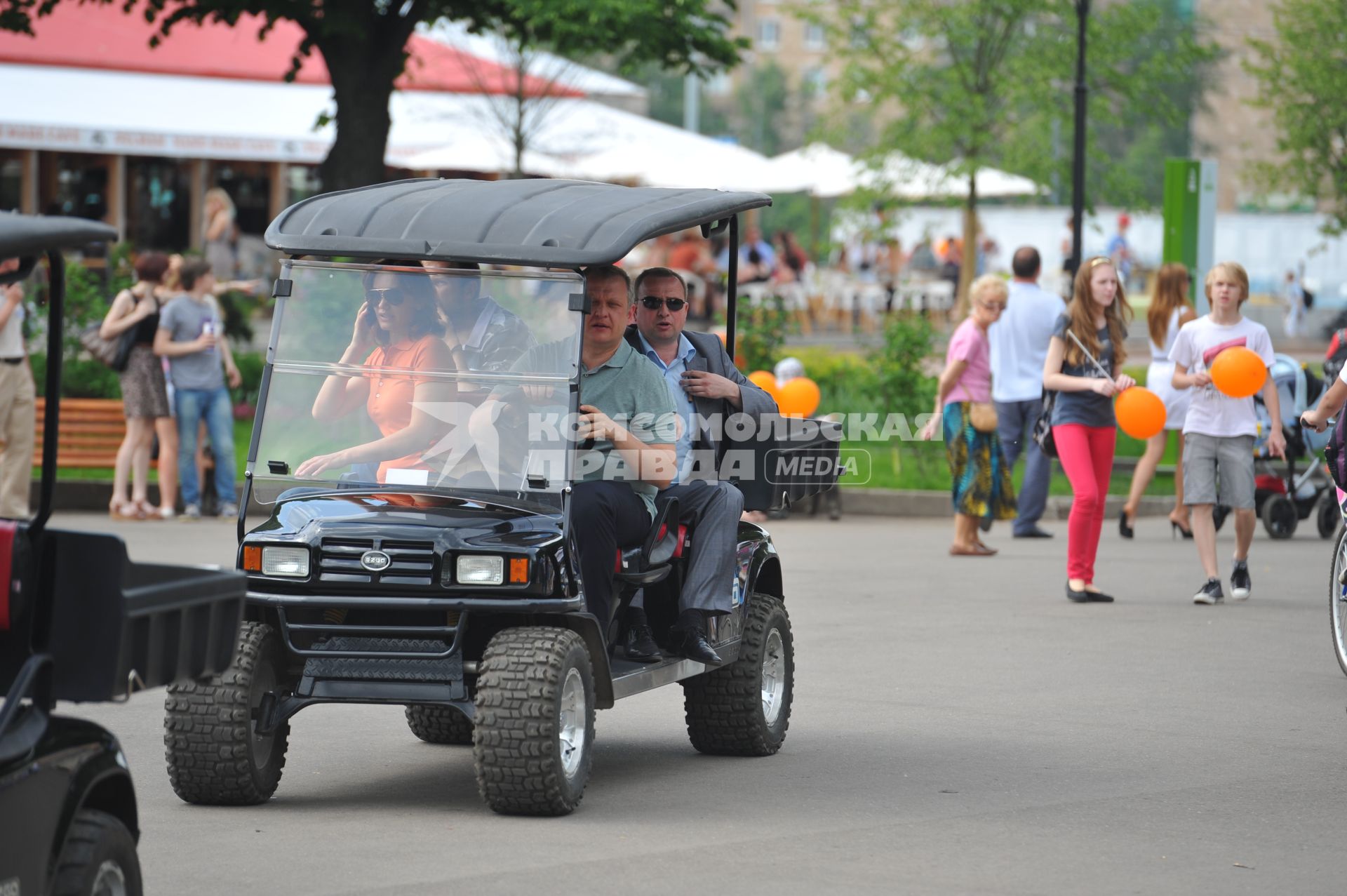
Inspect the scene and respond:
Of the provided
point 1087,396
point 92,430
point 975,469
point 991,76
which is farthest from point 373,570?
point 991,76

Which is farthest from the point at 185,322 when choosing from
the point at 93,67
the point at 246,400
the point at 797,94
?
the point at 797,94

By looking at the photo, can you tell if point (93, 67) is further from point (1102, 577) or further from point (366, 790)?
point (366, 790)

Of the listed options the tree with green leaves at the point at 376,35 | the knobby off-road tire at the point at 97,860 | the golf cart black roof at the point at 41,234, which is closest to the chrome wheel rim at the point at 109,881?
the knobby off-road tire at the point at 97,860

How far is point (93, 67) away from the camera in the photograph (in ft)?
99.6

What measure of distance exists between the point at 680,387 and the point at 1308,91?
24.7m

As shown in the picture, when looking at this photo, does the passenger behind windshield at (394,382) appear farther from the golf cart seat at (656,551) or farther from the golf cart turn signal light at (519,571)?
the golf cart seat at (656,551)

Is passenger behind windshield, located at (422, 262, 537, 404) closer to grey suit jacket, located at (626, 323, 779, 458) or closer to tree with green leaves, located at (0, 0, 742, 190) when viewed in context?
grey suit jacket, located at (626, 323, 779, 458)

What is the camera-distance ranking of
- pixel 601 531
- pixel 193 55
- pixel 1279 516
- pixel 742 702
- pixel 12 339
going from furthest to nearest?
pixel 193 55 < pixel 1279 516 < pixel 12 339 < pixel 742 702 < pixel 601 531

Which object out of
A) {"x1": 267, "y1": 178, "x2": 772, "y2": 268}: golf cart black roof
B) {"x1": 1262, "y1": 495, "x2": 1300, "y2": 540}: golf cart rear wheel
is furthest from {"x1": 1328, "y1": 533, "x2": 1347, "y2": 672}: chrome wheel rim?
{"x1": 1262, "y1": 495, "x2": 1300, "y2": 540}: golf cart rear wheel

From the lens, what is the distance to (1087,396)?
452 inches

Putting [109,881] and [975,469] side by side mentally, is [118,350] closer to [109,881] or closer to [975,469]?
[975,469]

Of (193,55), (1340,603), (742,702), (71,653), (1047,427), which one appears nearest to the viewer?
(71,653)

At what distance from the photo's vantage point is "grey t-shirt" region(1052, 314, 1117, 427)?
1150 cm

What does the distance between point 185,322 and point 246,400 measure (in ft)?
15.0
